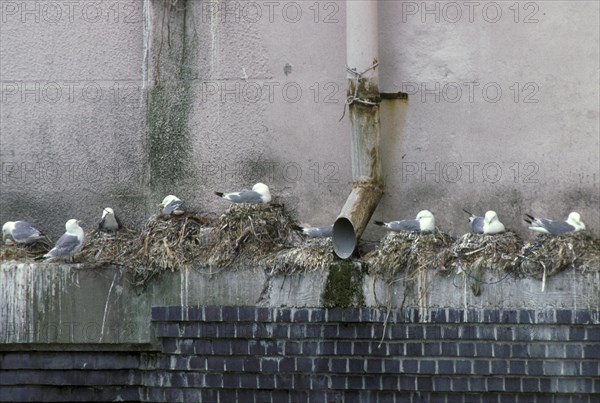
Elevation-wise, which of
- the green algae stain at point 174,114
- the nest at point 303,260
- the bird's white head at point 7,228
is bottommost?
the nest at point 303,260

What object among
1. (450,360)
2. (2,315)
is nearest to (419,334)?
(450,360)

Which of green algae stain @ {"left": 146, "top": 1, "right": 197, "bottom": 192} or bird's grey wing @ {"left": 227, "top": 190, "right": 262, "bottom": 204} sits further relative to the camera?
green algae stain @ {"left": 146, "top": 1, "right": 197, "bottom": 192}


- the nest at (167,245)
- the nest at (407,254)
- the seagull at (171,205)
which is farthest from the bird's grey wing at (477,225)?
the seagull at (171,205)

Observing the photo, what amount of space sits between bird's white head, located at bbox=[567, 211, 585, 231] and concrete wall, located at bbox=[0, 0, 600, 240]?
228mm

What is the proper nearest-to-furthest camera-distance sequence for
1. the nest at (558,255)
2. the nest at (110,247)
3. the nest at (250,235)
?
the nest at (558,255) → the nest at (250,235) → the nest at (110,247)

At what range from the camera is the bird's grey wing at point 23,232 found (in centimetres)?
757

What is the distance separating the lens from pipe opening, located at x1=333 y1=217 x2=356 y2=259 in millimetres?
6953

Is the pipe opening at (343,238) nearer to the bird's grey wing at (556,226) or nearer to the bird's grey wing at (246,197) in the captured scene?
the bird's grey wing at (246,197)

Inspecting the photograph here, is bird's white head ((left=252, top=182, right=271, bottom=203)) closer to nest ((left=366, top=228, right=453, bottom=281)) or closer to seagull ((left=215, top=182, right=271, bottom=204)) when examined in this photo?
seagull ((left=215, top=182, right=271, bottom=204))

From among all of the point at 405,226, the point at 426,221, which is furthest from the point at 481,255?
the point at 405,226

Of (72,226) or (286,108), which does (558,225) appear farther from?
(72,226)

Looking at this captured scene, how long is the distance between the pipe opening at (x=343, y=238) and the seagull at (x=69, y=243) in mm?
1887

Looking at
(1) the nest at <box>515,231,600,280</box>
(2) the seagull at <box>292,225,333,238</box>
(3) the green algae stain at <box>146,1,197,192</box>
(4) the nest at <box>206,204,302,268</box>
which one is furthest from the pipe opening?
(3) the green algae stain at <box>146,1,197,192</box>

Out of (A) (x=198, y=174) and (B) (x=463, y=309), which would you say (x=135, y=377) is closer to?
(A) (x=198, y=174)
